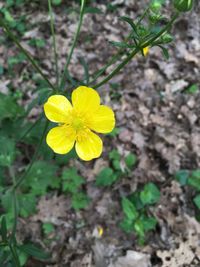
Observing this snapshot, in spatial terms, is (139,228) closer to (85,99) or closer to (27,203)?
(27,203)

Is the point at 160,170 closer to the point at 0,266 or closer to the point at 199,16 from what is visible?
the point at 0,266

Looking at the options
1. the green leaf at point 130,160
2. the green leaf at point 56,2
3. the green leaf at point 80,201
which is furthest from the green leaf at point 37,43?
the green leaf at point 80,201

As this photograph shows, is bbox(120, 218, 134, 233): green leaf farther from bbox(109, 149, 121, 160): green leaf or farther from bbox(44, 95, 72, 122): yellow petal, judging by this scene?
bbox(44, 95, 72, 122): yellow petal

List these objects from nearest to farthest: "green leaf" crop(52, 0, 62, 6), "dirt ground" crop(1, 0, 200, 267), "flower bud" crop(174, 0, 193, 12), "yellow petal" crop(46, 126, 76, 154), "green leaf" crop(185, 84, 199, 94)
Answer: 1. "flower bud" crop(174, 0, 193, 12)
2. "yellow petal" crop(46, 126, 76, 154)
3. "dirt ground" crop(1, 0, 200, 267)
4. "green leaf" crop(185, 84, 199, 94)
5. "green leaf" crop(52, 0, 62, 6)

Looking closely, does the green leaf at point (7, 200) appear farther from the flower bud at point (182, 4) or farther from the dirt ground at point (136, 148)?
the flower bud at point (182, 4)

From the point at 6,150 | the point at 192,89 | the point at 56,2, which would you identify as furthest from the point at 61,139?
the point at 56,2

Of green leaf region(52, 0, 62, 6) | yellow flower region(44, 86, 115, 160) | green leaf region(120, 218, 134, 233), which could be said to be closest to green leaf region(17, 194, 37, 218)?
green leaf region(120, 218, 134, 233)
